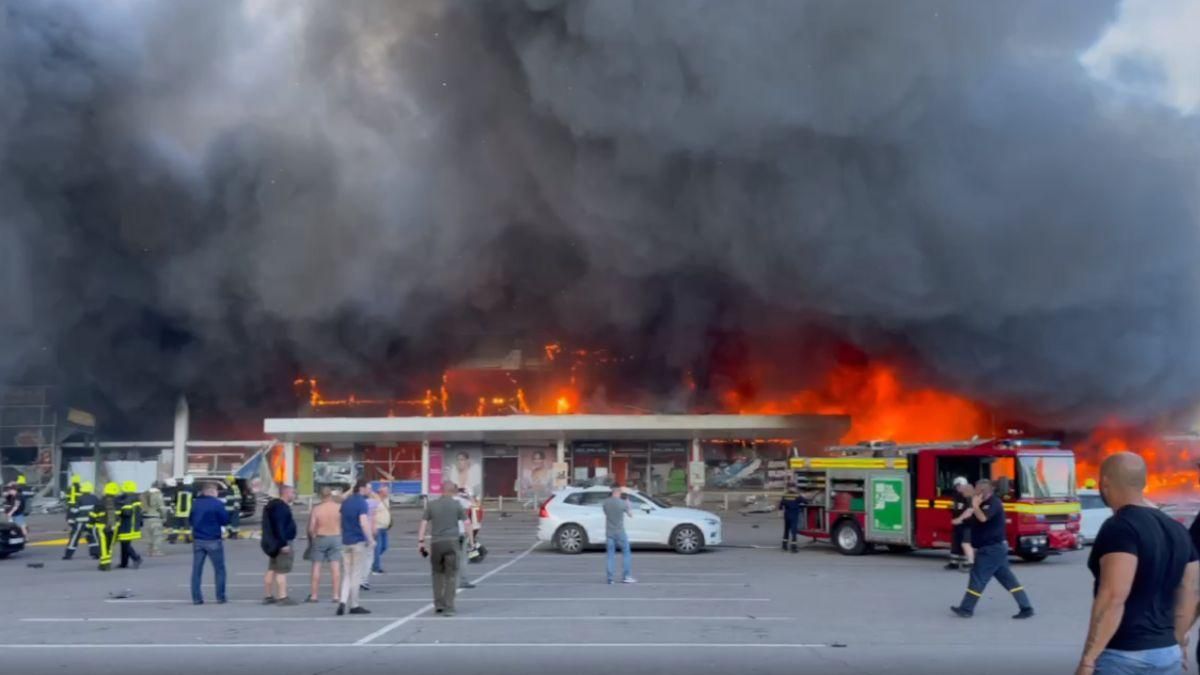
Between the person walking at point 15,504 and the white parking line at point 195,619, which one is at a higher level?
the person walking at point 15,504

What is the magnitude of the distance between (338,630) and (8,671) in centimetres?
311

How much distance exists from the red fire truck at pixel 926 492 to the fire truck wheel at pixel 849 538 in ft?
0.06

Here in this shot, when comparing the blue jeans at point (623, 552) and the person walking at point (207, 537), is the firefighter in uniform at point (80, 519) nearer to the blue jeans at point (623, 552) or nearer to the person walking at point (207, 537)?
the person walking at point (207, 537)

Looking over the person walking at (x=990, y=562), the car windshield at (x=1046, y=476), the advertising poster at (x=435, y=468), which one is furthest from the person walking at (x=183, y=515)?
the person walking at (x=990, y=562)

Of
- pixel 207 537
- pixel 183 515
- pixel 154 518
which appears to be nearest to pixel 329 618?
pixel 207 537

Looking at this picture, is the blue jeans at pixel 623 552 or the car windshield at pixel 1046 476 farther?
the car windshield at pixel 1046 476

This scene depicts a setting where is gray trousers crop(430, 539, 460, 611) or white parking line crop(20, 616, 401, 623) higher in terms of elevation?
gray trousers crop(430, 539, 460, 611)

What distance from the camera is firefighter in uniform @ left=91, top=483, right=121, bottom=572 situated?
19000mm

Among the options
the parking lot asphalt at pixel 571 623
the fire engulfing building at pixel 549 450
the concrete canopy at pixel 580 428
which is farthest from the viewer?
the fire engulfing building at pixel 549 450

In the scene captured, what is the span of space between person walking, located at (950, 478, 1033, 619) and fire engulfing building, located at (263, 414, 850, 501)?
74.2 ft

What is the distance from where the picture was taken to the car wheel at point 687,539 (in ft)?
70.6

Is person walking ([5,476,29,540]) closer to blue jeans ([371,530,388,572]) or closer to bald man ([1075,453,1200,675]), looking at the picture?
blue jeans ([371,530,388,572])

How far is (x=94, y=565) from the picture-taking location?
66.8 ft

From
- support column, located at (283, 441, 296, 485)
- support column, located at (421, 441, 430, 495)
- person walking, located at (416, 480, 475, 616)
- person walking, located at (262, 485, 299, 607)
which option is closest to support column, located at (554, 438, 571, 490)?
support column, located at (421, 441, 430, 495)
